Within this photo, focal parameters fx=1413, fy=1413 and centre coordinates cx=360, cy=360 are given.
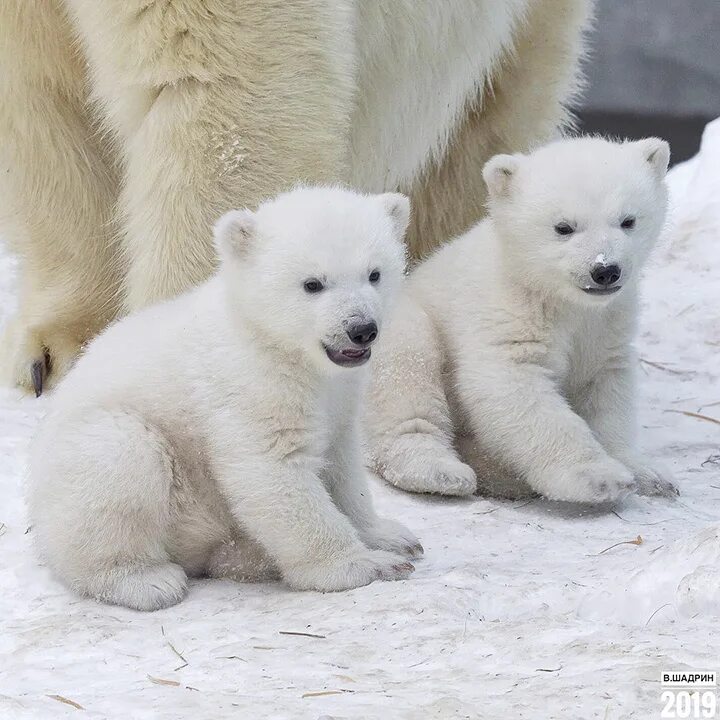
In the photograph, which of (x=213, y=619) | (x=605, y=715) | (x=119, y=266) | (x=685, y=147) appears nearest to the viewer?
(x=605, y=715)

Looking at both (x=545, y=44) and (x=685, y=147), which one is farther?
(x=685, y=147)

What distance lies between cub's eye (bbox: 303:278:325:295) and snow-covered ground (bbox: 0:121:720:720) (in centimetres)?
57

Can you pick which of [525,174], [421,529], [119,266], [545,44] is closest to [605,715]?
[421,529]

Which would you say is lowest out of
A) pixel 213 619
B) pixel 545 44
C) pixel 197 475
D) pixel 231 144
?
pixel 213 619

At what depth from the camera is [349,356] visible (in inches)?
102

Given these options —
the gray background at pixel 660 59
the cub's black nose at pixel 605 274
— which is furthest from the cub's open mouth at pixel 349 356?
the gray background at pixel 660 59

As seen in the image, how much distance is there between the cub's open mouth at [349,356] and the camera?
2.60 meters

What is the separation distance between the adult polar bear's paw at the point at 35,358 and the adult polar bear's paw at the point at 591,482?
1.66 m

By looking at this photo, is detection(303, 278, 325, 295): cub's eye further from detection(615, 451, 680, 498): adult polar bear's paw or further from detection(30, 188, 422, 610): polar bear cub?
detection(615, 451, 680, 498): adult polar bear's paw

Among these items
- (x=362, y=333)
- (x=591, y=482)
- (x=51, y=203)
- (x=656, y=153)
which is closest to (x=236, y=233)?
(x=362, y=333)

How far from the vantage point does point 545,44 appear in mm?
4551

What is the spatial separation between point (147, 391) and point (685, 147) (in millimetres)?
7049

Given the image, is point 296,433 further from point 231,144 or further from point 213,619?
point 231,144

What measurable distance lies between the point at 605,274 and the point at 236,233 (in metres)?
0.96
